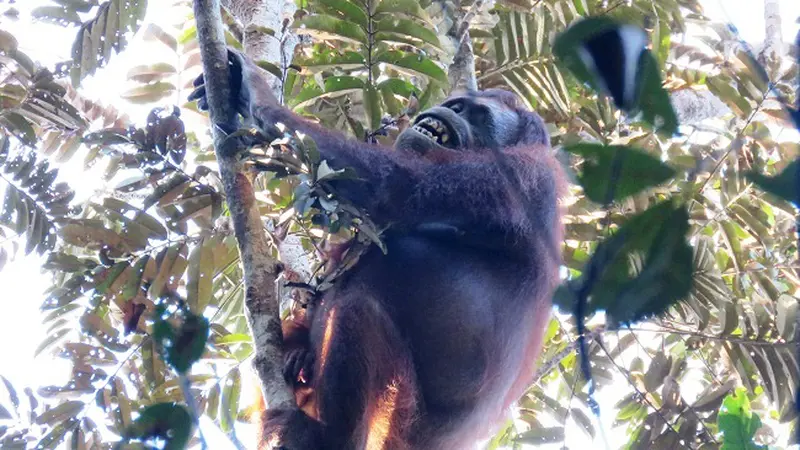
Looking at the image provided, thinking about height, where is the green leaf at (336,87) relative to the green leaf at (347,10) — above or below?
below

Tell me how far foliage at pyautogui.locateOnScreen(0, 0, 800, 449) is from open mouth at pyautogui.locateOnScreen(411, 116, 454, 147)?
11cm

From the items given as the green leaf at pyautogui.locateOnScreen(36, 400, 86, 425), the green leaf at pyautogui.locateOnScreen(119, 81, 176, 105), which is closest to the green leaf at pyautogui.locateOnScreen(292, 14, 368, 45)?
the green leaf at pyautogui.locateOnScreen(119, 81, 176, 105)

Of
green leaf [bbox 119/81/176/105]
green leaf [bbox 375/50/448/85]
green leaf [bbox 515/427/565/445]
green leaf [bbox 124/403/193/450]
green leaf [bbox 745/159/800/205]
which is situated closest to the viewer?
green leaf [bbox 745/159/800/205]

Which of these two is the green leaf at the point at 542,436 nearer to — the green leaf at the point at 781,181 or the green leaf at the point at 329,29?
the green leaf at the point at 329,29

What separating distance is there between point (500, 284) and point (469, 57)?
161cm

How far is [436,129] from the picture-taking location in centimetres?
415

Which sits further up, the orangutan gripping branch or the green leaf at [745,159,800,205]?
the green leaf at [745,159,800,205]

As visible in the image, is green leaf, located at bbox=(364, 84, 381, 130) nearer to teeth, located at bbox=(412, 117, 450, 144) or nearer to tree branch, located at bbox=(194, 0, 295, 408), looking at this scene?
teeth, located at bbox=(412, 117, 450, 144)

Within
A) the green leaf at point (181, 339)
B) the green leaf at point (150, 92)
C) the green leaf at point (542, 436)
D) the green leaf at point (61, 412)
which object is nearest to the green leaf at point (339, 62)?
the green leaf at point (150, 92)

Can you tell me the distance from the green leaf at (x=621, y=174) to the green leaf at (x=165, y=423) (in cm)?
54

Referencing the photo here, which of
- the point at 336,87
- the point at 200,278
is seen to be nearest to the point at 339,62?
the point at 336,87

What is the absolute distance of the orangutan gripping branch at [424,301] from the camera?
10.1 ft

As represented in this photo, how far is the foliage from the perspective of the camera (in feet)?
10.8

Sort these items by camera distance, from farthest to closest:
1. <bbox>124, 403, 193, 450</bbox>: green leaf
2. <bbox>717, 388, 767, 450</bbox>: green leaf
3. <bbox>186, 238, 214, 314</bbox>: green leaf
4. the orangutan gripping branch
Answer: <bbox>186, 238, 214, 314</bbox>: green leaf → the orangutan gripping branch → <bbox>717, 388, 767, 450</bbox>: green leaf → <bbox>124, 403, 193, 450</bbox>: green leaf
